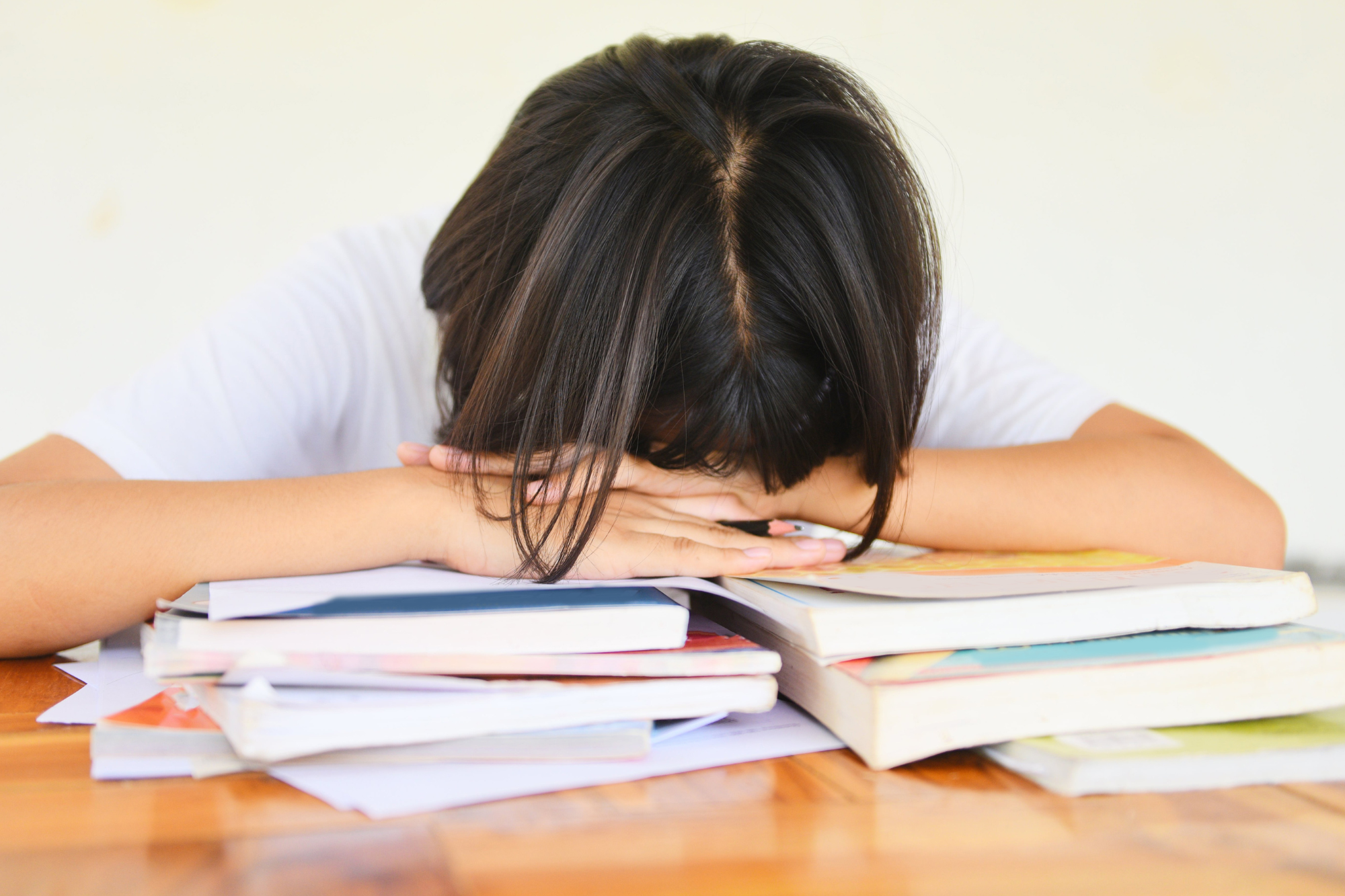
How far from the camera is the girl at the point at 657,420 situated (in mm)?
483

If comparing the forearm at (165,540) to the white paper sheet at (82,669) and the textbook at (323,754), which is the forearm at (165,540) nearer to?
the white paper sheet at (82,669)

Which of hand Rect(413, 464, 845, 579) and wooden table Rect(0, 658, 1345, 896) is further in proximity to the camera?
hand Rect(413, 464, 845, 579)

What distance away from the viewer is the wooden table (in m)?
0.26

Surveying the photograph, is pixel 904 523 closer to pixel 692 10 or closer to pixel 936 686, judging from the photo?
pixel 936 686

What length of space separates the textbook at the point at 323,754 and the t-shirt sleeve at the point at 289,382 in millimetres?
429

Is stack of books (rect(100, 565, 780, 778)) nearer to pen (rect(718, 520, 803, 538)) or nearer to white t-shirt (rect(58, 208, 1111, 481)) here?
pen (rect(718, 520, 803, 538))

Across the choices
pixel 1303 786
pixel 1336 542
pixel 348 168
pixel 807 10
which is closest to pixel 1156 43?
pixel 807 10

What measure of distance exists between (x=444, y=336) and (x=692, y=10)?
1644 mm

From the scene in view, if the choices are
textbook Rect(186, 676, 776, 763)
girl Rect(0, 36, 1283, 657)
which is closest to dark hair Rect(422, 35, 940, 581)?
girl Rect(0, 36, 1283, 657)

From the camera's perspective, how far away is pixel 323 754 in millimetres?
337

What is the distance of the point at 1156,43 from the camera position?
2.04m

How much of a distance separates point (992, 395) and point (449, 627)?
69 centimetres

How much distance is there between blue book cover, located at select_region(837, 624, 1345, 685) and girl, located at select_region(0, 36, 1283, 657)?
0.13m

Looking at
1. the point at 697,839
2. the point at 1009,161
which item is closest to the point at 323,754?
the point at 697,839
